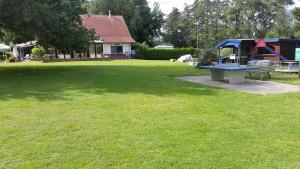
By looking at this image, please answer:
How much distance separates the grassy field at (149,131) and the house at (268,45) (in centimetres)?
1757

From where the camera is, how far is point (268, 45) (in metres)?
27.1

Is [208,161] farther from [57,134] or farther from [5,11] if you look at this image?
[5,11]

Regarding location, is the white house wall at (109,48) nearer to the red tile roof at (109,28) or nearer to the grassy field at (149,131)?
the red tile roof at (109,28)

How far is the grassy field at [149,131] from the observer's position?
14.7 ft

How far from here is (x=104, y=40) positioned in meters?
42.6

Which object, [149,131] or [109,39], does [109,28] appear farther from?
[149,131]

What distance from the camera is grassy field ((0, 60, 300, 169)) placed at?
4.48m

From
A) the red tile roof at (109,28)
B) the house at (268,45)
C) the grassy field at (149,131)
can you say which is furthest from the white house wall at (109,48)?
the grassy field at (149,131)

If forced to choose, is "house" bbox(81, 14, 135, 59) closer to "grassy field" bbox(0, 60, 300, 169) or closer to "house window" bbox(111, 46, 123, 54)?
"house window" bbox(111, 46, 123, 54)

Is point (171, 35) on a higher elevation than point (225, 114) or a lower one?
higher

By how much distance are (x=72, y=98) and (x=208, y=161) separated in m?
5.52

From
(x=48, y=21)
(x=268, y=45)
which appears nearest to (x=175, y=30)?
(x=268, y=45)

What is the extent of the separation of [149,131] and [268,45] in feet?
77.5

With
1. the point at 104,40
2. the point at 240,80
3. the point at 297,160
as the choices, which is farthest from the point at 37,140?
the point at 104,40
